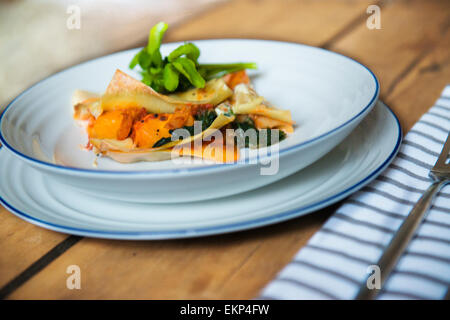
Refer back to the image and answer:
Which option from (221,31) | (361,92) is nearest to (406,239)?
(361,92)

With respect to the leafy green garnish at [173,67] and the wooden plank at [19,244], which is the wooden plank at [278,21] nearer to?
the leafy green garnish at [173,67]

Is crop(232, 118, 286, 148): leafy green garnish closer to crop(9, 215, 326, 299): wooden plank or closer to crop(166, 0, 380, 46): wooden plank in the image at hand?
crop(9, 215, 326, 299): wooden plank

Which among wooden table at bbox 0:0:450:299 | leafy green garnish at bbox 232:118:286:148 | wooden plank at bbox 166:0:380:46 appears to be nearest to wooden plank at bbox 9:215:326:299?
wooden table at bbox 0:0:450:299

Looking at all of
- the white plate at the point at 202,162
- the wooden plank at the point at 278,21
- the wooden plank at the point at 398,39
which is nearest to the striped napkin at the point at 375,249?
the white plate at the point at 202,162

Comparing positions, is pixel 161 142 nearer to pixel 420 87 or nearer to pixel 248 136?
pixel 248 136

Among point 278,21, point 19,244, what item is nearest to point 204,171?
point 19,244

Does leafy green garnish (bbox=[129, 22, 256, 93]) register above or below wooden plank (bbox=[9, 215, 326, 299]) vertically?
above
